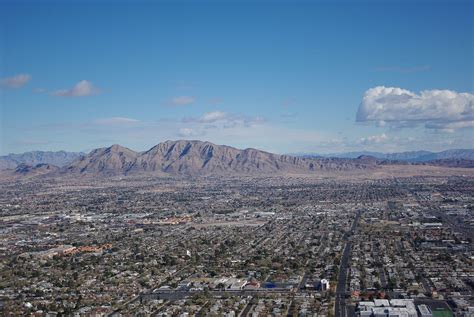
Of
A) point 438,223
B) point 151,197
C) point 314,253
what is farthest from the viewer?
point 151,197

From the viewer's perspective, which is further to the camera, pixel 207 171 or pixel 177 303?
pixel 207 171

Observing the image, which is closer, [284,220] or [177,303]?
[177,303]

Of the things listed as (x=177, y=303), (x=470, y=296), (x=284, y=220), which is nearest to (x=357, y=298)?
(x=470, y=296)

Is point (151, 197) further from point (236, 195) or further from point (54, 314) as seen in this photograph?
point (54, 314)

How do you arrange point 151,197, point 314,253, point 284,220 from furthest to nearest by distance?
point 151,197
point 284,220
point 314,253

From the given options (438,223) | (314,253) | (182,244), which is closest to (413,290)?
(314,253)

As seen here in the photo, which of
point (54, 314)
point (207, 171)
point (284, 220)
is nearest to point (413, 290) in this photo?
point (54, 314)

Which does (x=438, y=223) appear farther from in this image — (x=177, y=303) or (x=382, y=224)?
(x=177, y=303)

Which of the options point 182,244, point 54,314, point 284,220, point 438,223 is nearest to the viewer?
point 54,314

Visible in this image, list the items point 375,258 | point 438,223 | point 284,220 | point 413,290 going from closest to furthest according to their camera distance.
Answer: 1. point 413,290
2. point 375,258
3. point 438,223
4. point 284,220
